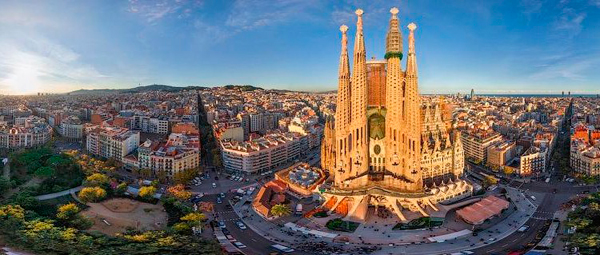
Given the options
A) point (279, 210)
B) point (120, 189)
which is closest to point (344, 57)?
point (279, 210)

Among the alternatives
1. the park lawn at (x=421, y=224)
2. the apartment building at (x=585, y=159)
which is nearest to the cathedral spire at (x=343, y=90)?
the park lawn at (x=421, y=224)

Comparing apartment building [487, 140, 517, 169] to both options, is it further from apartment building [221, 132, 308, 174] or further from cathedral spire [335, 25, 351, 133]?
apartment building [221, 132, 308, 174]

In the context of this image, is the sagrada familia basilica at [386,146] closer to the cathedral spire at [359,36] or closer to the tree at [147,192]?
the cathedral spire at [359,36]

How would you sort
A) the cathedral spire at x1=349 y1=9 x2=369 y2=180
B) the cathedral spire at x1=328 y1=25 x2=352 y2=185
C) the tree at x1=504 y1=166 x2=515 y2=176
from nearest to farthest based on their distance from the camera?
1. the cathedral spire at x1=349 y1=9 x2=369 y2=180
2. the cathedral spire at x1=328 y1=25 x2=352 y2=185
3. the tree at x1=504 y1=166 x2=515 y2=176

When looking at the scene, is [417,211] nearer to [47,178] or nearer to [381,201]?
[381,201]

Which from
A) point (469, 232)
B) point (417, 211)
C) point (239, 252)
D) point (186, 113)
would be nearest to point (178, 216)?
point (239, 252)

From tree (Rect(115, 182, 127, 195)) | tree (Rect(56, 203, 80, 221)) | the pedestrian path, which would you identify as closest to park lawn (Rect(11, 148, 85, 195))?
the pedestrian path
